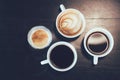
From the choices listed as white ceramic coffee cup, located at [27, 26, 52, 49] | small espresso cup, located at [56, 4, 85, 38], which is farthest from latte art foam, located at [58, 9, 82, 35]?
white ceramic coffee cup, located at [27, 26, 52, 49]

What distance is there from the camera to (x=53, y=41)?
2354 mm

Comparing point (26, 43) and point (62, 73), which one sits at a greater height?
point (26, 43)

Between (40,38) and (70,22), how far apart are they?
30 centimetres

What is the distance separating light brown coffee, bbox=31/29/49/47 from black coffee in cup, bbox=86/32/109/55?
38 cm

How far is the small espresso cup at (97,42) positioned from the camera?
2285 mm

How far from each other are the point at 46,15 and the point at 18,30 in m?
0.29

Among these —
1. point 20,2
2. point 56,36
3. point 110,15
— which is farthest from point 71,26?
point 20,2

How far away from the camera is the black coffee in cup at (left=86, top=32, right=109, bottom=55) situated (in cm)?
230

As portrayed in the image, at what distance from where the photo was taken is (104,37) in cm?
231

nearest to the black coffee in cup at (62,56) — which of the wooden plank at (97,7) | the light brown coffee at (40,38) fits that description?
the light brown coffee at (40,38)

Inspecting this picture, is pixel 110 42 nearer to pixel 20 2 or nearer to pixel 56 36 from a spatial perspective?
pixel 56 36

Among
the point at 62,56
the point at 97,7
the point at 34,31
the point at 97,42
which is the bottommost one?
the point at 62,56

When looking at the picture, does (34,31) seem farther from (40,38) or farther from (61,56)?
(61,56)

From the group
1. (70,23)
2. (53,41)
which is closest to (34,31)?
(53,41)
